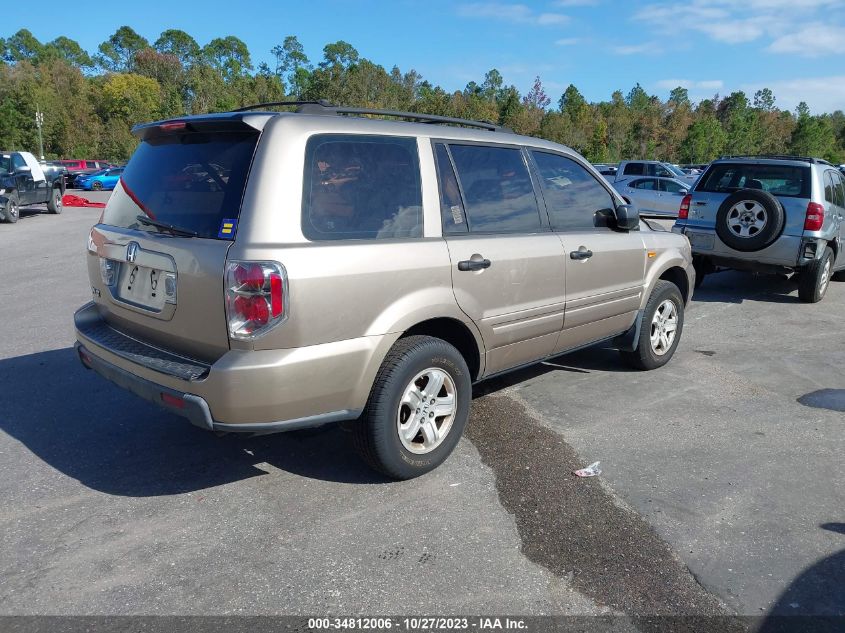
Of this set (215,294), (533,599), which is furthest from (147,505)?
(533,599)

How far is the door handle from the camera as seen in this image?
3818 mm

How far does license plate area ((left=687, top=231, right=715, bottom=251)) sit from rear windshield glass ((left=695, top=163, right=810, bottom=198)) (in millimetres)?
622

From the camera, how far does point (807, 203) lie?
8.49 m

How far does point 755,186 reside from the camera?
29.2ft

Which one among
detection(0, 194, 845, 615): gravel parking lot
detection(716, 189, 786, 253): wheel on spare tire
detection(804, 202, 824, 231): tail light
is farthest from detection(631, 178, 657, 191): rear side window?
detection(0, 194, 845, 615): gravel parking lot

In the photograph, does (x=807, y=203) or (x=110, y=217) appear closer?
(x=110, y=217)

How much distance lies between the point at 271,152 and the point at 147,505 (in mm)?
1901

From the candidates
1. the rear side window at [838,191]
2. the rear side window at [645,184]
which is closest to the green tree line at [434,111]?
the rear side window at [645,184]

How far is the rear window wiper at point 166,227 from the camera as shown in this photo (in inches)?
130

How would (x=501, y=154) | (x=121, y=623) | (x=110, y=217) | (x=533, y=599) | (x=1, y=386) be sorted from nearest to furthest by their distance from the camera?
(x=121, y=623) < (x=533, y=599) < (x=110, y=217) < (x=501, y=154) < (x=1, y=386)

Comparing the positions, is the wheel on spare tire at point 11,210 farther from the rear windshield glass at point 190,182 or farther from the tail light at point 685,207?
the tail light at point 685,207

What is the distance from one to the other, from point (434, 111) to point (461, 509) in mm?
41452

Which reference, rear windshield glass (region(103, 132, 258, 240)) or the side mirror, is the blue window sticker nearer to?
rear windshield glass (region(103, 132, 258, 240))

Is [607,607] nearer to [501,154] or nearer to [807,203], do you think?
[501,154]
